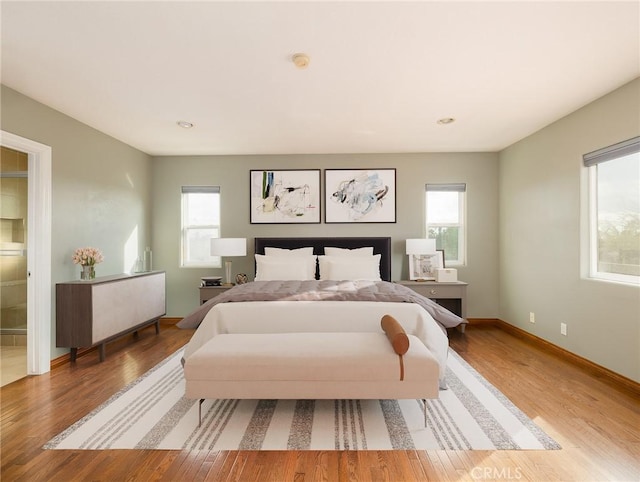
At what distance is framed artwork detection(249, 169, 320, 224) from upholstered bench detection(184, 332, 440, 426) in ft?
10.00

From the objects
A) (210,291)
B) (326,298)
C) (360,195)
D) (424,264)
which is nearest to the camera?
(326,298)

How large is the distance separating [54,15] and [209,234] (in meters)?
A: 3.42

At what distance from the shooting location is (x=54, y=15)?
1923 millimetres

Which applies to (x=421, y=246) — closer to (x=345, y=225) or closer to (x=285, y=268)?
(x=345, y=225)

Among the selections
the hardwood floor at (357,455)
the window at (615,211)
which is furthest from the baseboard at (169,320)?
the window at (615,211)

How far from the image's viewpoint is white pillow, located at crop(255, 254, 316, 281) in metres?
4.17

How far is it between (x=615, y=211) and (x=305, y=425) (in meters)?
3.20

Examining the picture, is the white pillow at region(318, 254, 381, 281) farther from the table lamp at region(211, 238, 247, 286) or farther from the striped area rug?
the striped area rug

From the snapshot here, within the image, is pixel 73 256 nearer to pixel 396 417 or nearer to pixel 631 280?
pixel 396 417

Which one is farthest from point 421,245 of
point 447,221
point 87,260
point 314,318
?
point 87,260

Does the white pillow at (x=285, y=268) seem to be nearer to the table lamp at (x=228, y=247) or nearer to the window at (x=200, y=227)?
the table lamp at (x=228, y=247)

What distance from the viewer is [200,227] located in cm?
511

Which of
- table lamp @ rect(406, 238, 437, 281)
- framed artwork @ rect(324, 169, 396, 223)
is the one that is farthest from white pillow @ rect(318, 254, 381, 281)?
framed artwork @ rect(324, 169, 396, 223)

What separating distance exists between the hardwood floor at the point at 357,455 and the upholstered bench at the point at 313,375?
1.06ft
